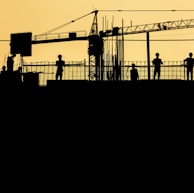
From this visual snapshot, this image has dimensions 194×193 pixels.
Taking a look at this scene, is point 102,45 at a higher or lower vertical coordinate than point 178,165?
higher

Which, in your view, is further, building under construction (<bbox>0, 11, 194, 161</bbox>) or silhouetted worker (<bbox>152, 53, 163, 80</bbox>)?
silhouetted worker (<bbox>152, 53, 163, 80</bbox>)

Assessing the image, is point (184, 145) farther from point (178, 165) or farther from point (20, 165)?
point (20, 165)

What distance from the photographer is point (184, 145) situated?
2112cm

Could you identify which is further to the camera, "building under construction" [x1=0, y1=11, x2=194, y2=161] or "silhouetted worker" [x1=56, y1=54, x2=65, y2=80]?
"silhouetted worker" [x1=56, y1=54, x2=65, y2=80]

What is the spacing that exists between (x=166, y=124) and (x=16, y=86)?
6415 millimetres

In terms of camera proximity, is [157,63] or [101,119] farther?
[157,63]

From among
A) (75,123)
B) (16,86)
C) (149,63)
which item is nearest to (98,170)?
(75,123)

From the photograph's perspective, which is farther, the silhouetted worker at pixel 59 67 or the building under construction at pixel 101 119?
the silhouetted worker at pixel 59 67

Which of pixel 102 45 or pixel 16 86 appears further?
pixel 102 45

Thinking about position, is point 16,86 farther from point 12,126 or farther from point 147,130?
point 147,130

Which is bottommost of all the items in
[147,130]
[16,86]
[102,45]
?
[147,130]

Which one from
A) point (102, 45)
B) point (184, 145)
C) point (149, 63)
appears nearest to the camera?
point (184, 145)

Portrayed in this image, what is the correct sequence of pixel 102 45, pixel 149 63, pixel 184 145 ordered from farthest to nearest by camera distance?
pixel 102 45 → pixel 149 63 → pixel 184 145

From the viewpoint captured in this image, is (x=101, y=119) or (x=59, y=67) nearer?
(x=101, y=119)
